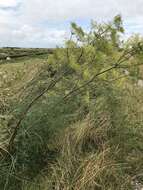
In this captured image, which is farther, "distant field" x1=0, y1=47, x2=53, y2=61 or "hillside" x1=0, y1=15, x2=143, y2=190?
"distant field" x1=0, y1=47, x2=53, y2=61

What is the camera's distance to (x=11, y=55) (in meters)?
9.77

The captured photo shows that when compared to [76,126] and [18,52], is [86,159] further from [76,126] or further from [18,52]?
[18,52]

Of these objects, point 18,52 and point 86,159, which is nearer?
point 86,159

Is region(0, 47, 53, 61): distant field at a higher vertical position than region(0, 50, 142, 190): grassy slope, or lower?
higher

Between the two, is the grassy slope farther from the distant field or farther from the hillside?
the distant field

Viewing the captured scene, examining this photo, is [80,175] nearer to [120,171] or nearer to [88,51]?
[120,171]

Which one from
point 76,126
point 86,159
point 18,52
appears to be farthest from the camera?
point 18,52

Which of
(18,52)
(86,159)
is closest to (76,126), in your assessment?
(86,159)

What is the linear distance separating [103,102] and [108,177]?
1701mm

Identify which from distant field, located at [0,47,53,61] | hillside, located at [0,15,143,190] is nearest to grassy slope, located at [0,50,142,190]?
hillside, located at [0,15,143,190]

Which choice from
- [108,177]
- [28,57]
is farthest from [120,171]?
[28,57]

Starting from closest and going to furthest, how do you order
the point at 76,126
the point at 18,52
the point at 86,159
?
1. the point at 86,159
2. the point at 76,126
3. the point at 18,52

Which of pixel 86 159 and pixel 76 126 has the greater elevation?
pixel 76 126

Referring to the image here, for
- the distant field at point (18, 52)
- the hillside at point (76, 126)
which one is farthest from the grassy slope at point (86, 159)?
the distant field at point (18, 52)
